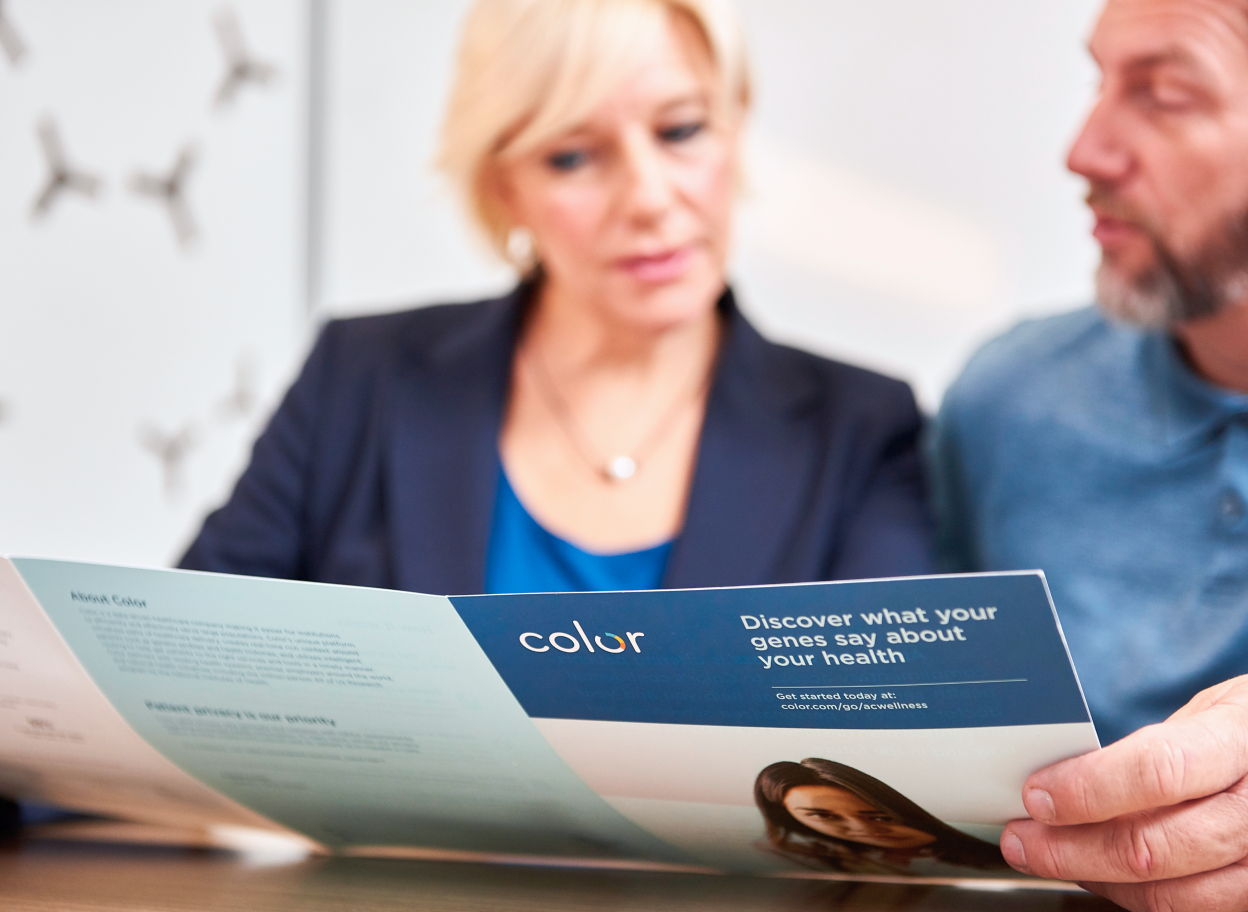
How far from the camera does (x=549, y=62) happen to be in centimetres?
99

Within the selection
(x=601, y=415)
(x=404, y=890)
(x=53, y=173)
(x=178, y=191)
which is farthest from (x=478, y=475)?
(x=178, y=191)

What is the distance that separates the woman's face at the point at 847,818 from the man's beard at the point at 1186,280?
472mm

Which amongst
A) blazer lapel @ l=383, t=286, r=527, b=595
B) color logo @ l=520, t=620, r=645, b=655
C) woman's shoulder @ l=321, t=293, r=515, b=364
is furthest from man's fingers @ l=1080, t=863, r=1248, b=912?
woman's shoulder @ l=321, t=293, r=515, b=364

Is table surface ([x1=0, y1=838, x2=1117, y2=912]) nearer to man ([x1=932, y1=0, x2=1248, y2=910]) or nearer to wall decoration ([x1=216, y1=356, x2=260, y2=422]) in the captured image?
man ([x1=932, y1=0, x2=1248, y2=910])

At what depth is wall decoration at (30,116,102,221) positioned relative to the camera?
141 centimetres

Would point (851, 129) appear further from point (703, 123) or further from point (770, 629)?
point (770, 629)

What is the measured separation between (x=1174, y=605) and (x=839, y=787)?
18.2 inches

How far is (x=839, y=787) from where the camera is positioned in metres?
0.45

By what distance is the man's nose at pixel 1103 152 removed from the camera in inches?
30.5

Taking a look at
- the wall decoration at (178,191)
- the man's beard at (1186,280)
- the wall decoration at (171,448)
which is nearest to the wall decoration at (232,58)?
the wall decoration at (178,191)

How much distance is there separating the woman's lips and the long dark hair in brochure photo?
1.97 feet

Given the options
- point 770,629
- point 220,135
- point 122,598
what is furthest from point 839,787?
point 220,135

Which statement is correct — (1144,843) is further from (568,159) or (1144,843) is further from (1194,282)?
(568,159)

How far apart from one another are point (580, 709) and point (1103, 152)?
572mm
